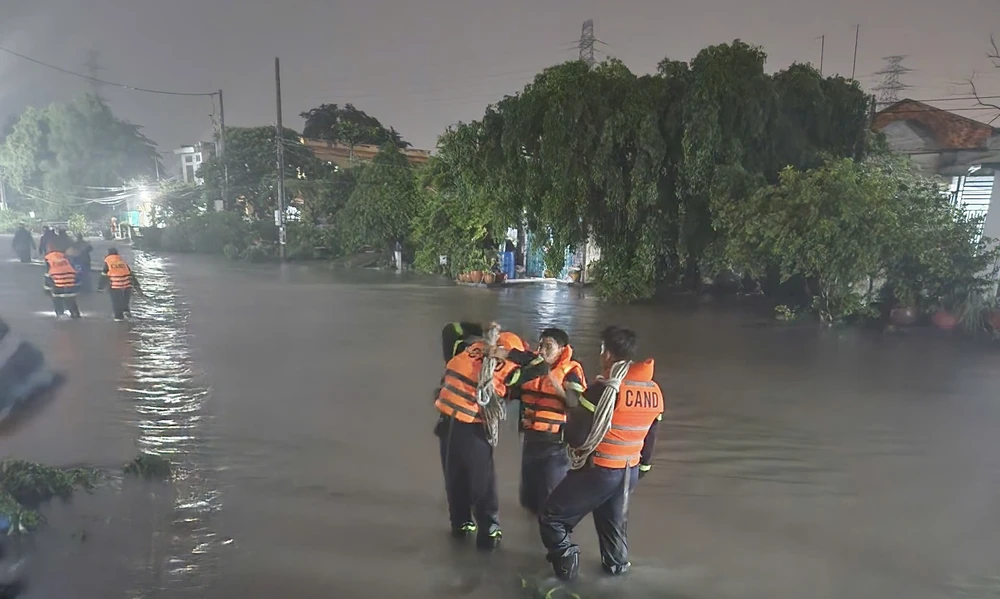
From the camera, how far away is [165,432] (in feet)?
16.6

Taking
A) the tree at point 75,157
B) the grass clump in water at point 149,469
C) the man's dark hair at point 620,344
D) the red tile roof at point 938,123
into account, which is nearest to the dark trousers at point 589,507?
the man's dark hair at point 620,344

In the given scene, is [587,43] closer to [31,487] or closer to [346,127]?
[346,127]

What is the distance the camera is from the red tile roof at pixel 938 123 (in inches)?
516

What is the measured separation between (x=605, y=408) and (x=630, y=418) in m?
0.12

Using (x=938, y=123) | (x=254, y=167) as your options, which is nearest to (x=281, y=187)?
(x=254, y=167)

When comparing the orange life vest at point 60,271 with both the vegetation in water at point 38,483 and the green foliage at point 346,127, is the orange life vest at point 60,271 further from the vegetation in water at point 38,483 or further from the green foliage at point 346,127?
the vegetation in water at point 38,483

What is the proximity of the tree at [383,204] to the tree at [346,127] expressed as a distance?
113 cm

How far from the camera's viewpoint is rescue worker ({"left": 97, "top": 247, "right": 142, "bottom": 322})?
7.77 m

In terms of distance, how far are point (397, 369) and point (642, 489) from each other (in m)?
3.57

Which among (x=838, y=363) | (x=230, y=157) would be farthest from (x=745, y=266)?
(x=230, y=157)

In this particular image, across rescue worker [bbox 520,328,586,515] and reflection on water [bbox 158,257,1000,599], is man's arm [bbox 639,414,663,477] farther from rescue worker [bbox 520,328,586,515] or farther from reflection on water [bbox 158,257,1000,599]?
reflection on water [bbox 158,257,1000,599]

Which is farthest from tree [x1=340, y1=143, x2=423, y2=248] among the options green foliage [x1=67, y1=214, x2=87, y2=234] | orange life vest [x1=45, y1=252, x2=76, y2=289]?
green foliage [x1=67, y1=214, x2=87, y2=234]

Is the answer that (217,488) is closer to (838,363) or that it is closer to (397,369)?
(397,369)

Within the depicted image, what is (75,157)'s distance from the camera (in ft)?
21.9
